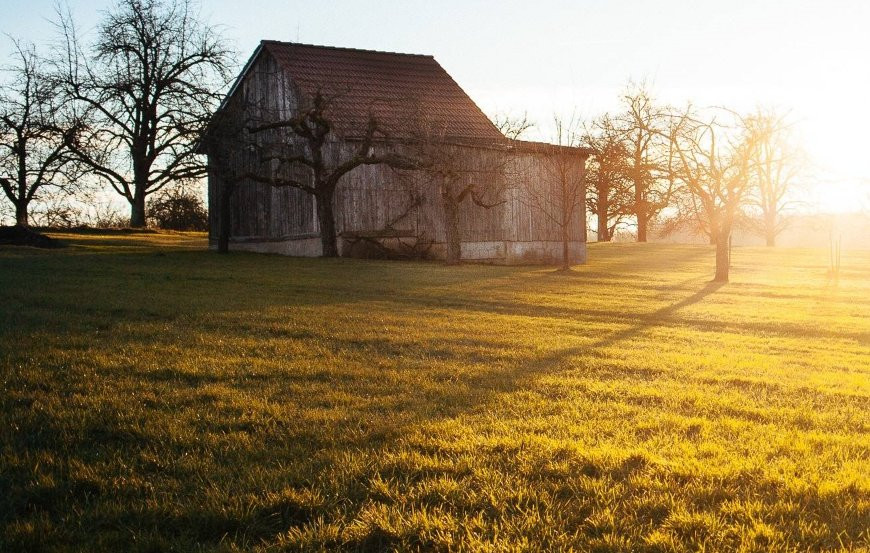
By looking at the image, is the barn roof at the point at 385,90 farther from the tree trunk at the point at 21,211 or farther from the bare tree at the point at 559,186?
the tree trunk at the point at 21,211

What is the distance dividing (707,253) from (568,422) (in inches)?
1731

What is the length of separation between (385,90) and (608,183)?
21.7m

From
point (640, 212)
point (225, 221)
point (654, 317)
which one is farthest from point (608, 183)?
point (654, 317)

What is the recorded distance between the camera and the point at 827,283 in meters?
31.2

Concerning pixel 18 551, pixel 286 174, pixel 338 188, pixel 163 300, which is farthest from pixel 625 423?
pixel 286 174

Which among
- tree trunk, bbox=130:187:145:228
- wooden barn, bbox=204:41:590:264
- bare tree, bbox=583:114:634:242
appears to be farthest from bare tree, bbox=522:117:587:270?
tree trunk, bbox=130:187:145:228

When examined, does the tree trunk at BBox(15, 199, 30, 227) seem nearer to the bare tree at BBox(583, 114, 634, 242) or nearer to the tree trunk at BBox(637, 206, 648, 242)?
the bare tree at BBox(583, 114, 634, 242)

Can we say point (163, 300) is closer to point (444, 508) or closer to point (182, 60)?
point (444, 508)

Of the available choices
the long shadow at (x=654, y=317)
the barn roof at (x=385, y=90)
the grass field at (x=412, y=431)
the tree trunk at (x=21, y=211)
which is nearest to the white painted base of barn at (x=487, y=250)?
the barn roof at (x=385, y=90)

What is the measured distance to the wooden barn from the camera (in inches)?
1249

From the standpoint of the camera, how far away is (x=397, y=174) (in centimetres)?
3197

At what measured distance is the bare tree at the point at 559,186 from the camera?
3475 centimetres

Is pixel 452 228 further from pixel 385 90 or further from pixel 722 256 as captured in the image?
pixel 722 256

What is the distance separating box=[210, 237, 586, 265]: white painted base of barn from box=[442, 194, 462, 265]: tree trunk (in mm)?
1710
